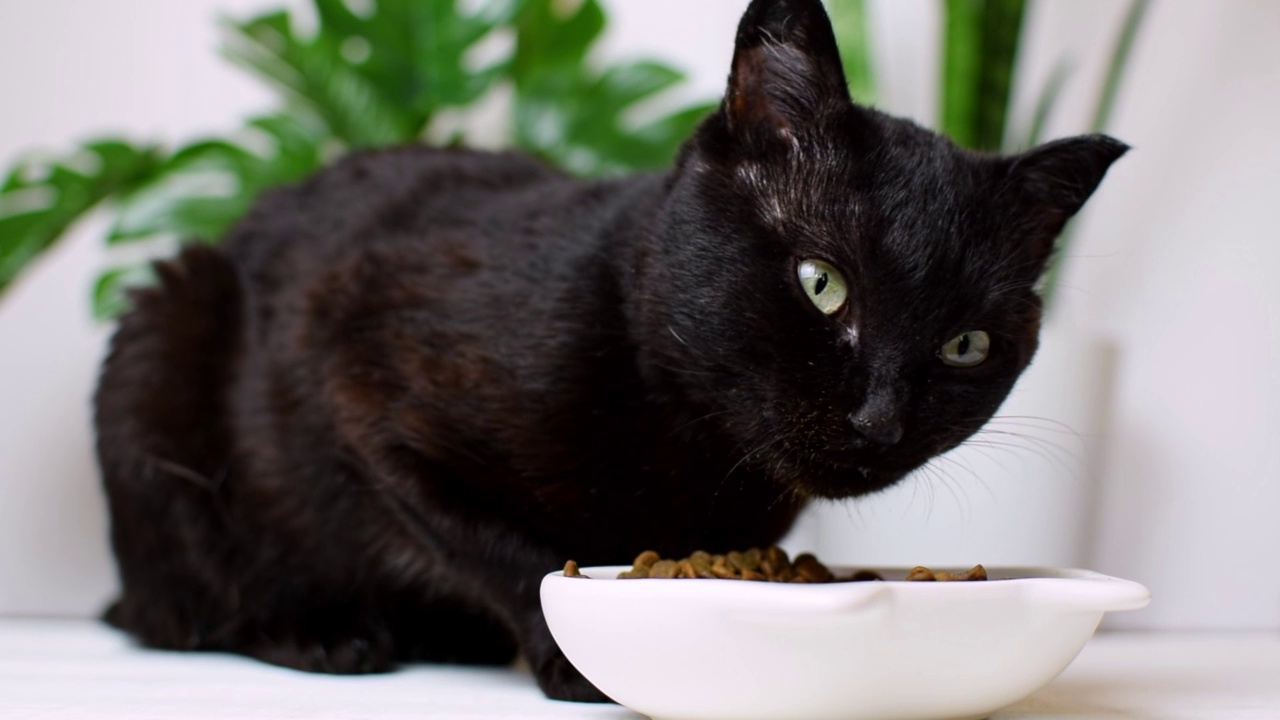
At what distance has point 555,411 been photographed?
3.25 ft

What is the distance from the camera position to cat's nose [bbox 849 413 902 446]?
808mm

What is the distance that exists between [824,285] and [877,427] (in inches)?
4.2

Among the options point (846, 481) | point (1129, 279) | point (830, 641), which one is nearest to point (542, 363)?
point (846, 481)

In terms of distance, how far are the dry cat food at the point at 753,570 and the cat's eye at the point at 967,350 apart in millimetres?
147

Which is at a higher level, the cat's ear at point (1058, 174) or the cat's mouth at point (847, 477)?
the cat's ear at point (1058, 174)

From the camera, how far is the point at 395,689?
39.7 inches

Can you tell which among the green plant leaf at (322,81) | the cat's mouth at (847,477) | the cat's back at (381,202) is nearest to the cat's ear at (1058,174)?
the cat's mouth at (847,477)

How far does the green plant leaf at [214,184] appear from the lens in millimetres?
1602

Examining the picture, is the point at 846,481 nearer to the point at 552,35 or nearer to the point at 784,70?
the point at 784,70

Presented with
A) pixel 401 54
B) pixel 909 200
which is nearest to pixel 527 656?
pixel 909 200

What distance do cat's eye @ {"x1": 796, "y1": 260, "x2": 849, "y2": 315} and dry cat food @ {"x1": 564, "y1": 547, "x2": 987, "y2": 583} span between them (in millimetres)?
190

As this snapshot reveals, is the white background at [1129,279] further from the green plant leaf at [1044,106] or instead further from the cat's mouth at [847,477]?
the cat's mouth at [847,477]

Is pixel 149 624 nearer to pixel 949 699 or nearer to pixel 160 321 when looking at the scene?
pixel 160 321

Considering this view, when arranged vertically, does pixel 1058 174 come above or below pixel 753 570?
above
